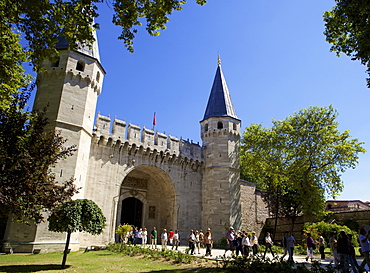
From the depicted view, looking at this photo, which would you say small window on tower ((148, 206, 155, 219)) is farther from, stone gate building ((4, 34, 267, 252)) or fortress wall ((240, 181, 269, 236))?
fortress wall ((240, 181, 269, 236))

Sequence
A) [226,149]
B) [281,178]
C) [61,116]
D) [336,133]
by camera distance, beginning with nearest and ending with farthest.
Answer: [61,116], [336,133], [281,178], [226,149]

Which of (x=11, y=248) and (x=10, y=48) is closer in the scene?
(x=10, y=48)

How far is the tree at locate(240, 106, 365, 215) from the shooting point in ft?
65.8

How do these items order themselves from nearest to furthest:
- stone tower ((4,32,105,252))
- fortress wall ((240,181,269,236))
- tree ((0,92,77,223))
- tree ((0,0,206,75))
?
tree ((0,0,206,75)) → tree ((0,92,77,223)) → stone tower ((4,32,105,252)) → fortress wall ((240,181,269,236))

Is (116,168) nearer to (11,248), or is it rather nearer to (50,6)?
(11,248)

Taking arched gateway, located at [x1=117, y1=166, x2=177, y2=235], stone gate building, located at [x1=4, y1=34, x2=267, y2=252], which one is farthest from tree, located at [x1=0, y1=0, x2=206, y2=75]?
arched gateway, located at [x1=117, y1=166, x2=177, y2=235]

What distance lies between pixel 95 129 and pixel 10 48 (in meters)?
9.26

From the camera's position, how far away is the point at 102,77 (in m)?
19.7

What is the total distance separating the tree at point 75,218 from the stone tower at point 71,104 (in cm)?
509

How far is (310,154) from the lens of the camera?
66.4 ft

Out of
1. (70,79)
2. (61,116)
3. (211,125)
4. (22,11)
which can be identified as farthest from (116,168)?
(22,11)

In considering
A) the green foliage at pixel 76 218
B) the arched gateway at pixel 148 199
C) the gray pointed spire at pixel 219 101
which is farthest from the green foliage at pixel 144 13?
the gray pointed spire at pixel 219 101

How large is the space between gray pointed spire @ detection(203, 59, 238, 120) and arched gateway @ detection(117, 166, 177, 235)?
741 centimetres

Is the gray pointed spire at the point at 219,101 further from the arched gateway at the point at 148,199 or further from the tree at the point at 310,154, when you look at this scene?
the arched gateway at the point at 148,199
